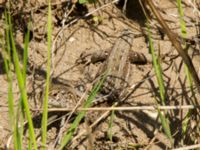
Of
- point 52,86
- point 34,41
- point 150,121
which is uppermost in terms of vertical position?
point 34,41


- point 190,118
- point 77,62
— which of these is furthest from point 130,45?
point 190,118

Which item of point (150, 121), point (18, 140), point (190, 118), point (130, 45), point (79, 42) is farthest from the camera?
point (130, 45)

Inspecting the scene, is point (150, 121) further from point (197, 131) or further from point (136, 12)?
point (136, 12)

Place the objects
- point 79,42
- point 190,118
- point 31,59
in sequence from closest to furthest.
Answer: point 190,118, point 31,59, point 79,42

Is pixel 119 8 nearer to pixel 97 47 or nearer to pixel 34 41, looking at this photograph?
pixel 97 47

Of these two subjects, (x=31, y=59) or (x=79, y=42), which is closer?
(x=31, y=59)

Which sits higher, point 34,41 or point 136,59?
point 34,41

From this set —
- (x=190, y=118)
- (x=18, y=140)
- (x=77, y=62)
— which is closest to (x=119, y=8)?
(x=77, y=62)
